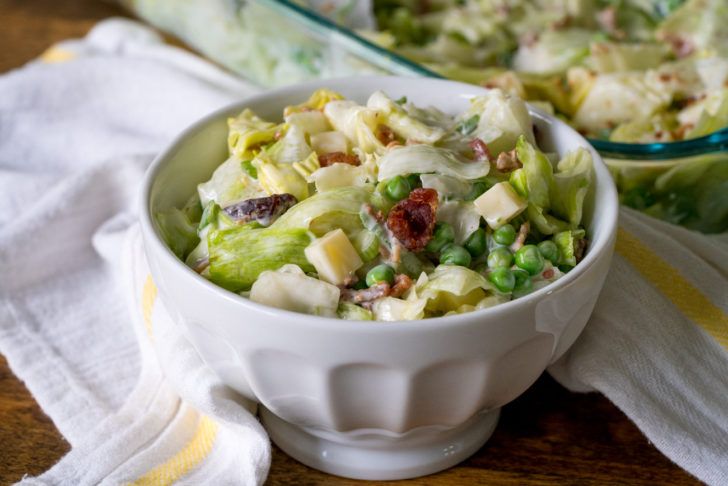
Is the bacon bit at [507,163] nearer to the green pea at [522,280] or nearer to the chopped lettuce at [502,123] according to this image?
the chopped lettuce at [502,123]

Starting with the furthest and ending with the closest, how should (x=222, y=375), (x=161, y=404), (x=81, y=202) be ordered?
(x=81, y=202), (x=161, y=404), (x=222, y=375)

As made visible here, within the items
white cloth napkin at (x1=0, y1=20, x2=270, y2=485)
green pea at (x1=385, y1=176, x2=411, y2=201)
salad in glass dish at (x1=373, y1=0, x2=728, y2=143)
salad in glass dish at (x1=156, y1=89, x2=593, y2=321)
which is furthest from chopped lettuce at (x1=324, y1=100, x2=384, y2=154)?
salad in glass dish at (x1=373, y1=0, x2=728, y2=143)

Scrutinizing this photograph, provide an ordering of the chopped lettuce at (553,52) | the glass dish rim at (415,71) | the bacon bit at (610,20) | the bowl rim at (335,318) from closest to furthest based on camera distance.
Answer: the bowl rim at (335,318), the glass dish rim at (415,71), the chopped lettuce at (553,52), the bacon bit at (610,20)

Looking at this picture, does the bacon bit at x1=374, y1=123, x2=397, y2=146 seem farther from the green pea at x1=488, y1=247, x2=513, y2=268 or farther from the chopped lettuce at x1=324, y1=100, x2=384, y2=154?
the green pea at x1=488, y1=247, x2=513, y2=268

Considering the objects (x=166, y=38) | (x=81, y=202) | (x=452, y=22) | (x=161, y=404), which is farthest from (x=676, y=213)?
(x=166, y=38)

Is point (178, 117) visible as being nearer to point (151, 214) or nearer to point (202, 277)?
point (151, 214)

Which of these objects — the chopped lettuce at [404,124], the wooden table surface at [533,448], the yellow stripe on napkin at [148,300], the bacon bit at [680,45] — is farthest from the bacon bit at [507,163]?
the bacon bit at [680,45]

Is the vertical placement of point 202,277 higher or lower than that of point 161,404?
higher
